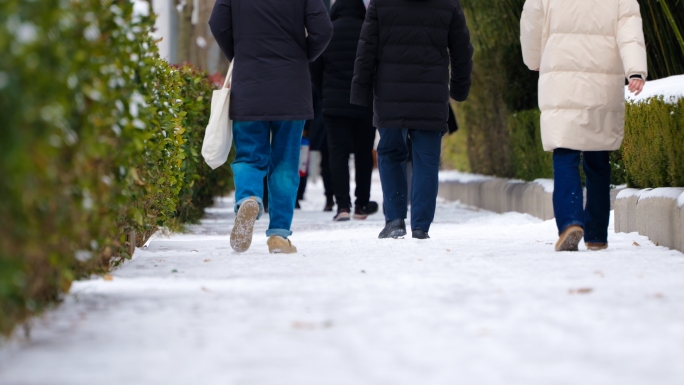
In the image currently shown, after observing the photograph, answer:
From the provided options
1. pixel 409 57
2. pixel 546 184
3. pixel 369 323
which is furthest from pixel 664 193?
pixel 546 184

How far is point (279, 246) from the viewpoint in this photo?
621 cm

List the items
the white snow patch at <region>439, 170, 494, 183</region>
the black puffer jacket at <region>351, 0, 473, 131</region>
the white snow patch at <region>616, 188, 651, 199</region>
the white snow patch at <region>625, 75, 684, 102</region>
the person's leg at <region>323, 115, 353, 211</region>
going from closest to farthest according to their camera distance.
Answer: the white snow patch at <region>625, 75, 684, 102</region> < the white snow patch at <region>616, 188, 651, 199</region> < the black puffer jacket at <region>351, 0, 473, 131</region> < the person's leg at <region>323, 115, 353, 211</region> < the white snow patch at <region>439, 170, 494, 183</region>

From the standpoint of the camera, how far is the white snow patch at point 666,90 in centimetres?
614

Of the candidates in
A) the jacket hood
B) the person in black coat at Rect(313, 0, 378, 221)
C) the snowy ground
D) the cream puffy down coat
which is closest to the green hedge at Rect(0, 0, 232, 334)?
the snowy ground

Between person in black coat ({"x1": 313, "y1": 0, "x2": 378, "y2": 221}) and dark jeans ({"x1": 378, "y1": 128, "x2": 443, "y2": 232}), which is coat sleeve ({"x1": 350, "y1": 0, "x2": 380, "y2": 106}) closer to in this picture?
dark jeans ({"x1": 378, "y1": 128, "x2": 443, "y2": 232})

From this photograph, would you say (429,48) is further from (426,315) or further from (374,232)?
(426,315)

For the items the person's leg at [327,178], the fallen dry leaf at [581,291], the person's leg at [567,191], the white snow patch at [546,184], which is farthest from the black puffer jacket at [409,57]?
the person's leg at [327,178]

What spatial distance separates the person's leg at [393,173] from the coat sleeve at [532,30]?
1.24m

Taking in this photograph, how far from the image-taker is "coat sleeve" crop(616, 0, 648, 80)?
583 centimetres

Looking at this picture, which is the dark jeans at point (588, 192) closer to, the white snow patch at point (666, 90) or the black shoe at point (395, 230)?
the white snow patch at point (666, 90)

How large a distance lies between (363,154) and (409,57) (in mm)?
3355

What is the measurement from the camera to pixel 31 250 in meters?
2.86

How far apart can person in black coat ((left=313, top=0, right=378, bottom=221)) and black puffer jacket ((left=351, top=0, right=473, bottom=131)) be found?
268cm

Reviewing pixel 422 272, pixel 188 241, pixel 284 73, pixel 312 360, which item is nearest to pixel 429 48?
pixel 284 73
